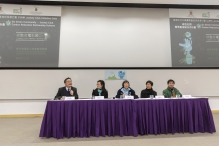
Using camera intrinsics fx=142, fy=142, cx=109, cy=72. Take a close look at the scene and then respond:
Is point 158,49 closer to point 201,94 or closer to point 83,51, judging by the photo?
point 201,94

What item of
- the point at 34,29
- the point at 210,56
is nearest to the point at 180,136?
the point at 210,56

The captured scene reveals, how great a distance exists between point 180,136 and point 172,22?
3335mm

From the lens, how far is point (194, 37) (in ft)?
14.0

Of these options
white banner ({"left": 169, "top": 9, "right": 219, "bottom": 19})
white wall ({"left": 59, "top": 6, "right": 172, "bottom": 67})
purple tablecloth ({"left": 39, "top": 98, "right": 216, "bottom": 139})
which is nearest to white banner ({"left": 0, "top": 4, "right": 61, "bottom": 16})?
white wall ({"left": 59, "top": 6, "right": 172, "bottom": 67})

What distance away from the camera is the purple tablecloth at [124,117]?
2.25 metres

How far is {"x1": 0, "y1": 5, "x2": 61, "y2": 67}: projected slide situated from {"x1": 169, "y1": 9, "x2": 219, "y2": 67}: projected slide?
3455mm

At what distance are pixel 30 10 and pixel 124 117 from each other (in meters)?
3.90

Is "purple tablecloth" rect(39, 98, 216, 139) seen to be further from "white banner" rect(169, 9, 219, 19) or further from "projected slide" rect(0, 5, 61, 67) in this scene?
"white banner" rect(169, 9, 219, 19)

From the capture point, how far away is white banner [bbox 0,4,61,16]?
3961 millimetres

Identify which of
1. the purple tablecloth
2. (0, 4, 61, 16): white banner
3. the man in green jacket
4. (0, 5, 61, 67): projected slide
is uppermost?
(0, 4, 61, 16): white banner

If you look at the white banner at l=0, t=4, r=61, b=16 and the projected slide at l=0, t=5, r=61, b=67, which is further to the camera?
the white banner at l=0, t=4, r=61, b=16

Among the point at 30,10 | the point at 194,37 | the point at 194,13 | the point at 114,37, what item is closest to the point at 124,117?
the point at 114,37

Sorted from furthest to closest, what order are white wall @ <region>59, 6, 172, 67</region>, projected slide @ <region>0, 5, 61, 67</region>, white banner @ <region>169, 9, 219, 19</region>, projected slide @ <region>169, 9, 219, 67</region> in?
white banner @ <region>169, 9, 219, 19</region> < projected slide @ <region>169, 9, 219, 67</region> < white wall @ <region>59, 6, 172, 67</region> < projected slide @ <region>0, 5, 61, 67</region>

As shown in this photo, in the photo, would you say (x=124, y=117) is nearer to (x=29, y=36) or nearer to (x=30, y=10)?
(x=29, y=36)
